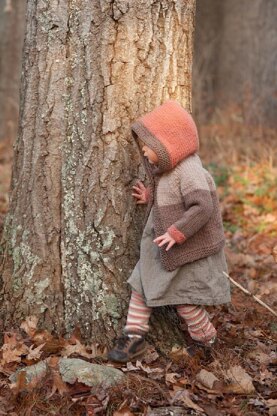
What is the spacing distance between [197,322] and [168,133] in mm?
1184

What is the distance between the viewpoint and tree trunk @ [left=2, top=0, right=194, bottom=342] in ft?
13.1

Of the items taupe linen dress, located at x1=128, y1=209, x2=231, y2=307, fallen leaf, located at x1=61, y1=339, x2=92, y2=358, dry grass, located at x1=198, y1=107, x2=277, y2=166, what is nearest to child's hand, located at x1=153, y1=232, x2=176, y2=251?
taupe linen dress, located at x1=128, y1=209, x2=231, y2=307

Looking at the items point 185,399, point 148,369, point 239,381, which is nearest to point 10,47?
point 148,369

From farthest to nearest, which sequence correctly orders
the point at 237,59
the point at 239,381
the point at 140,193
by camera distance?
the point at 237,59, the point at 140,193, the point at 239,381

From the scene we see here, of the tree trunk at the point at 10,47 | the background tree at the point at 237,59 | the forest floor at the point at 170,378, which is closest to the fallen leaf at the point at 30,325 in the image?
the forest floor at the point at 170,378

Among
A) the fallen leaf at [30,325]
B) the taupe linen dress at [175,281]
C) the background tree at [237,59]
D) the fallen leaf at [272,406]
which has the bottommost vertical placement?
the fallen leaf at [272,406]

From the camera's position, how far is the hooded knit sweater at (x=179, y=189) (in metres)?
3.76

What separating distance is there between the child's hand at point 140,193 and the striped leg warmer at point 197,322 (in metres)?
0.69

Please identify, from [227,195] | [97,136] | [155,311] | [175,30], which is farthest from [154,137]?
[227,195]

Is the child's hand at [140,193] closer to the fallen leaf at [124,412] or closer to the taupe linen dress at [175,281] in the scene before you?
the taupe linen dress at [175,281]

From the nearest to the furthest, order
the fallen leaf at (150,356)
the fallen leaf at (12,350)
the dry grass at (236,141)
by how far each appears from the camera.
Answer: the fallen leaf at (12,350) → the fallen leaf at (150,356) → the dry grass at (236,141)

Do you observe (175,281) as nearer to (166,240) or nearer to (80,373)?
(166,240)

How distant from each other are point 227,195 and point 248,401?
15.5 ft

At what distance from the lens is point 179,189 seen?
3.88 meters
